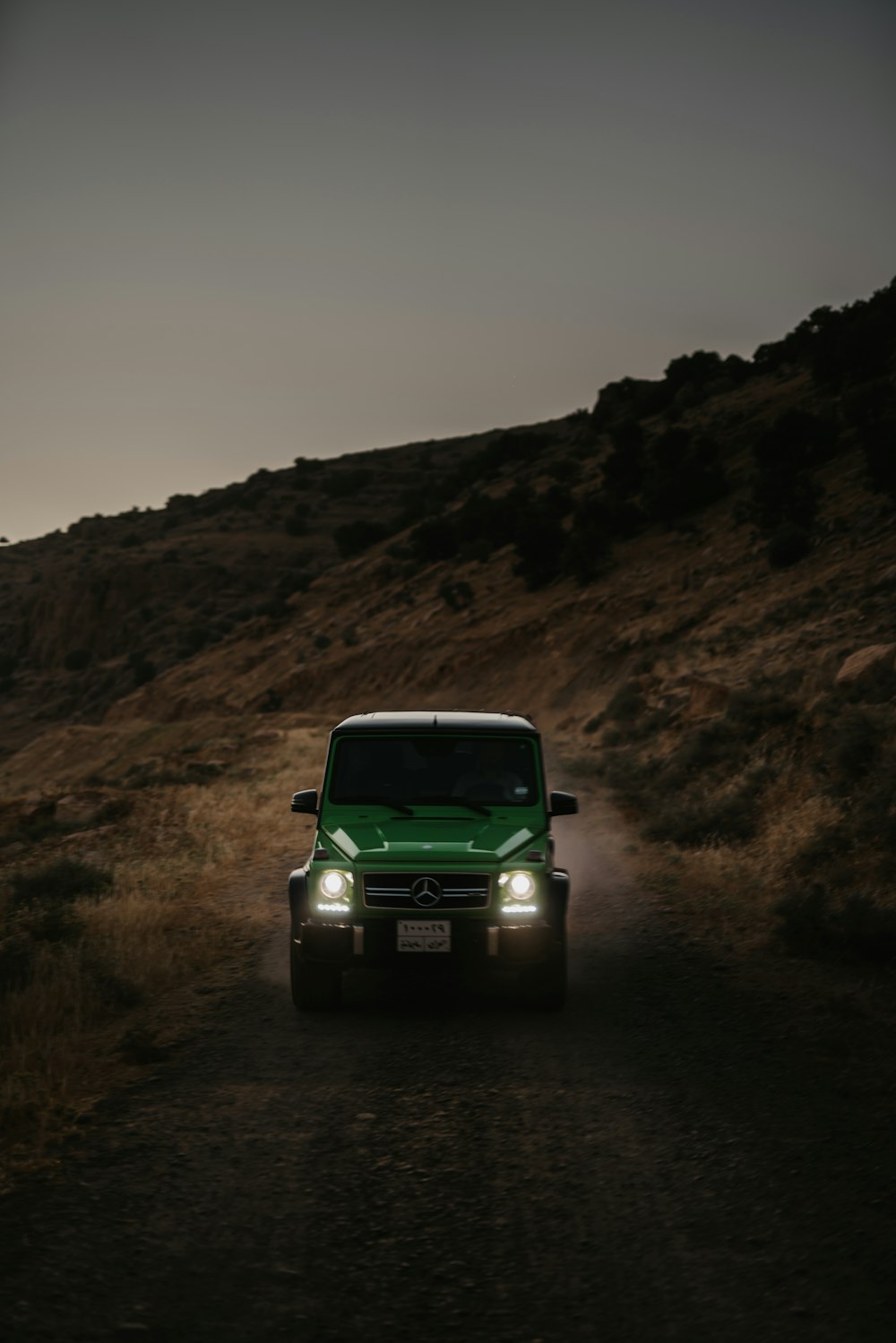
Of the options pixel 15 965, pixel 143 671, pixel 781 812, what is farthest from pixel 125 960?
pixel 143 671

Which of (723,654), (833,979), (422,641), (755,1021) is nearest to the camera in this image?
(755,1021)

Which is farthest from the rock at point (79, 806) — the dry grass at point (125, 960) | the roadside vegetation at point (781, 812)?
the roadside vegetation at point (781, 812)

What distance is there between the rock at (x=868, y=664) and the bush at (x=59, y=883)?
12.6 meters

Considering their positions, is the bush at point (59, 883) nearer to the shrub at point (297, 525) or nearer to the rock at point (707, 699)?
the rock at point (707, 699)

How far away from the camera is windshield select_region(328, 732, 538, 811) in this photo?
8.80m

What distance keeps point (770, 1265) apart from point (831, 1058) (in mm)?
2879

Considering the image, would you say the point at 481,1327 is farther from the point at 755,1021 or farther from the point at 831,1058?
the point at 755,1021

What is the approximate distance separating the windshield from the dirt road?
5.26 ft

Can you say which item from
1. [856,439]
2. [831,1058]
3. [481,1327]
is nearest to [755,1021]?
[831,1058]

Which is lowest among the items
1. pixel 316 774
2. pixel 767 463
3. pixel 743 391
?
pixel 316 774

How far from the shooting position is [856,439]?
42.1 m

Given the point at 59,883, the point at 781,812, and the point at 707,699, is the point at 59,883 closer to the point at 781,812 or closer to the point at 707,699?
the point at 781,812

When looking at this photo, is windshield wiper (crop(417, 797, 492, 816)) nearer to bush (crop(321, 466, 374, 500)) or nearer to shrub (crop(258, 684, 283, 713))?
shrub (crop(258, 684, 283, 713))

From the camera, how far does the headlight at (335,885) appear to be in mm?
7887
